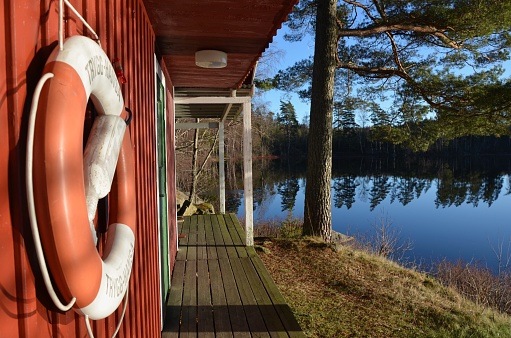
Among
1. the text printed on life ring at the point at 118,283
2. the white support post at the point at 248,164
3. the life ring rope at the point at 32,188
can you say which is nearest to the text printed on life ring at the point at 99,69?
the life ring rope at the point at 32,188

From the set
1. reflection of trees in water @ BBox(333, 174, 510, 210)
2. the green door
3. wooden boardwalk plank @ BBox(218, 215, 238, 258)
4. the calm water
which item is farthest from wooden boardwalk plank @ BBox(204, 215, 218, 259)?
reflection of trees in water @ BBox(333, 174, 510, 210)

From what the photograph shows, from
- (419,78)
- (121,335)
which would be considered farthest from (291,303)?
(419,78)

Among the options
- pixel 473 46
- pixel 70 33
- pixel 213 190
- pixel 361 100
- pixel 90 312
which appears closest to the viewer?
pixel 90 312

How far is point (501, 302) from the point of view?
5891 millimetres

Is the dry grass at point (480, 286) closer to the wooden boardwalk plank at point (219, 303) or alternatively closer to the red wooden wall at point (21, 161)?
the wooden boardwalk plank at point (219, 303)

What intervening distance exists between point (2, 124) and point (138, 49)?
1.56 m

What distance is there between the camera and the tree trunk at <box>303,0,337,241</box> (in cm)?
707

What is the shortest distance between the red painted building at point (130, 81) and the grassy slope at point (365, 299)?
1.84 m

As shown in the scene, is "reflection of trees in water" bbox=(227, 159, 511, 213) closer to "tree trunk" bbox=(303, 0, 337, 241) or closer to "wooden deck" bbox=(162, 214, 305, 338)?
"tree trunk" bbox=(303, 0, 337, 241)

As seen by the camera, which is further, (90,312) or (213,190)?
(213,190)

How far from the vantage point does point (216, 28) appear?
8.60ft

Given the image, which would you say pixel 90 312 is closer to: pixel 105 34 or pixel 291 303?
pixel 105 34

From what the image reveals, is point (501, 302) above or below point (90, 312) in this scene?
below

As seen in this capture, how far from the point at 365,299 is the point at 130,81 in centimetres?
385
